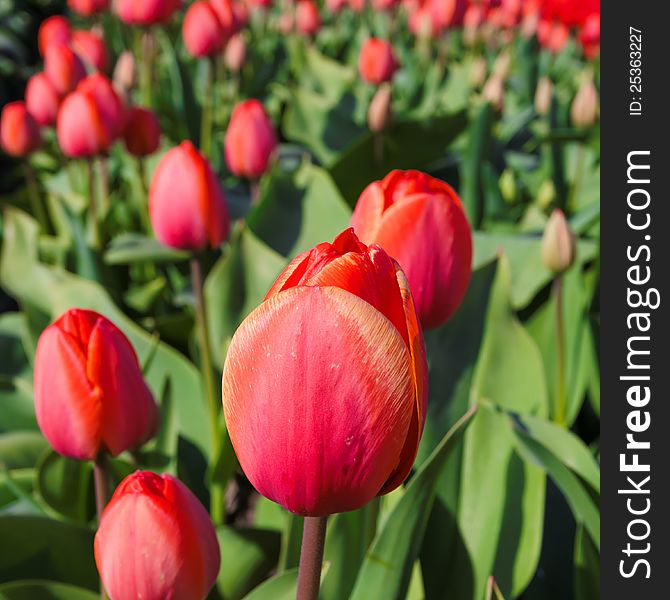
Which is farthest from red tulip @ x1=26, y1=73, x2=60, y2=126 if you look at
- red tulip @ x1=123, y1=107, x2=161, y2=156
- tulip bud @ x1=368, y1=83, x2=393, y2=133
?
tulip bud @ x1=368, y1=83, x2=393, y2=133

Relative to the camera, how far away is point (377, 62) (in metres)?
1.99

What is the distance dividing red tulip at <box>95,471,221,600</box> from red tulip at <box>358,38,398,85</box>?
1627mm

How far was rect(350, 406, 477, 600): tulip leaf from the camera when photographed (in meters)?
0.61

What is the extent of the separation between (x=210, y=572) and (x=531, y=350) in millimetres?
530

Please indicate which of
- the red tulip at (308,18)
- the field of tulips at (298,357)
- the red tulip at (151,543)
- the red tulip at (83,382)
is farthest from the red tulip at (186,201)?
the red tulip at (308,18)

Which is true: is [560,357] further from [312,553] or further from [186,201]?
[312,553]

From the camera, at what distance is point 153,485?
50cm

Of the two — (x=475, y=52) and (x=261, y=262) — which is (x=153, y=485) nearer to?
(x=261, y=262)

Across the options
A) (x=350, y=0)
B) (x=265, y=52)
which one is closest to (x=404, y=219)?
(x=265, y=52)

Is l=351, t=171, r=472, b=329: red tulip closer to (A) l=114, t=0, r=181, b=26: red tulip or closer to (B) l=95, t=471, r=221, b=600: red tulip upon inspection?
(B) l=95, t=471, r=221, b=600: red tulip

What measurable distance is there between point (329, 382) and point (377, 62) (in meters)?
1.70

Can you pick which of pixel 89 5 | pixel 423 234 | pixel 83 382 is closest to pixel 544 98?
pixel 89 5

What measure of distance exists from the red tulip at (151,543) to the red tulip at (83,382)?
0.42 feet

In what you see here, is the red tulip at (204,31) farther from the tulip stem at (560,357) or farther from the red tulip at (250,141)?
the tulip stem at (560,357)
